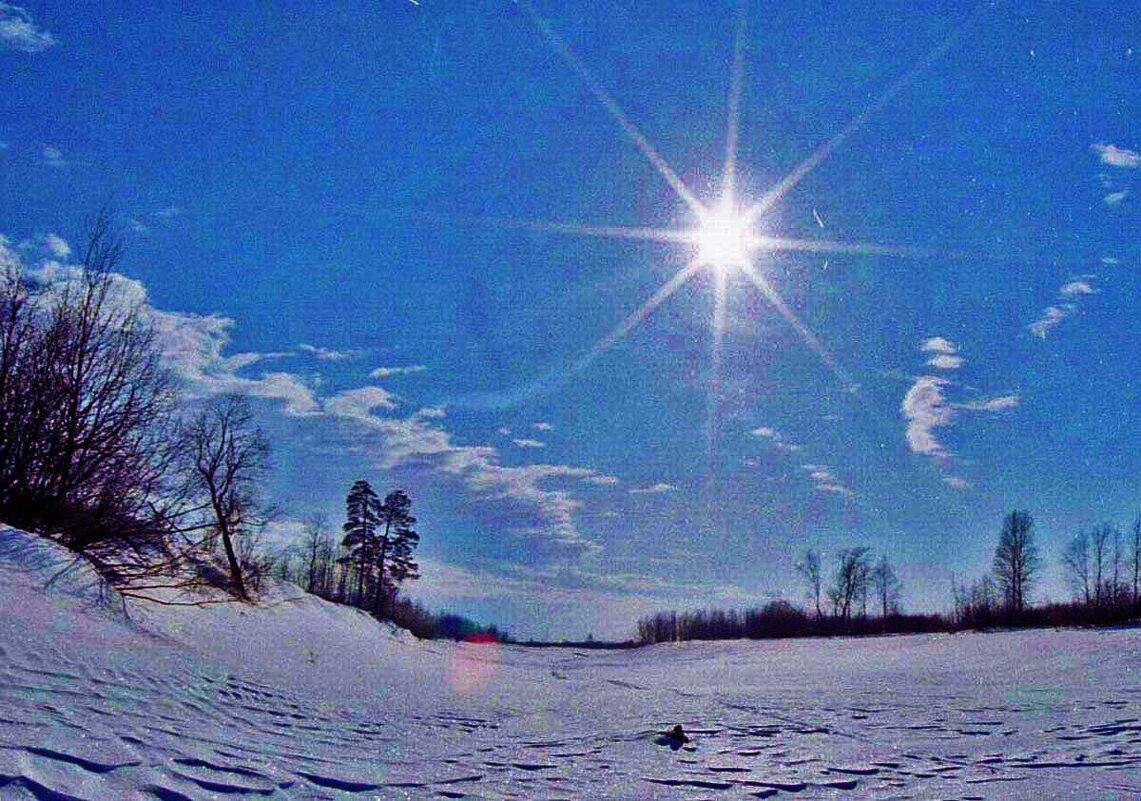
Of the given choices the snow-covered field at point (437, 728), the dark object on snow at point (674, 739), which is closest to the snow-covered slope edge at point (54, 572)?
the snow-covered field at point (437, 728)

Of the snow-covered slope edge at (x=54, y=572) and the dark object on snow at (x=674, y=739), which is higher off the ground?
the snow-covered slope edge at (x=54, y=572)

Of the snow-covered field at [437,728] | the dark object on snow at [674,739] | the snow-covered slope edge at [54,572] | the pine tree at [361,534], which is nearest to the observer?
the snow-covered field at [437,728]

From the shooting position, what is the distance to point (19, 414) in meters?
11.0

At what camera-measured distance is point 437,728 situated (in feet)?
25.2

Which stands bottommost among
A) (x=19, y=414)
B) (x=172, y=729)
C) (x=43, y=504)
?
(x=172, y=729)

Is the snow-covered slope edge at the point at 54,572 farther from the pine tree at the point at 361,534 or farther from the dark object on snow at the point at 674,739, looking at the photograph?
the pine tree at the point at 361,534

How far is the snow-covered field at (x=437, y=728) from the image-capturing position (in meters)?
4.23

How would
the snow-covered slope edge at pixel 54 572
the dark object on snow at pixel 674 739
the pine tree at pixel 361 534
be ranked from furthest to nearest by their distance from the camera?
the pine tree at pixel 361 534 → the snow-covered slope edge at pixel 54 572 → the dark object on snow at pixel 674 739

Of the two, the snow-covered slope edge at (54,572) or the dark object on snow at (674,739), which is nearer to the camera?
the dark object on snow at (674,739)

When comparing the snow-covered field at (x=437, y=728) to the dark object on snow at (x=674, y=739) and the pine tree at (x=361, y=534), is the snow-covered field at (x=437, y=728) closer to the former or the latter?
the dark object on snow at (x=674, y=739)

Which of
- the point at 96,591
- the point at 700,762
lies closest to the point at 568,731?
the point at 700,762

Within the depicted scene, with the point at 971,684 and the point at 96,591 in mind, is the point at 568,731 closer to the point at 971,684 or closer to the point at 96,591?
the point at 96,591

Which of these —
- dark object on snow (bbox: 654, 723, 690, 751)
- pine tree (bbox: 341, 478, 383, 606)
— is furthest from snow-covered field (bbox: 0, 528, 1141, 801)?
pine tree (bbox: 341, 478, 383, 606)

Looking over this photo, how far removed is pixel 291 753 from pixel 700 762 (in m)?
2.91
